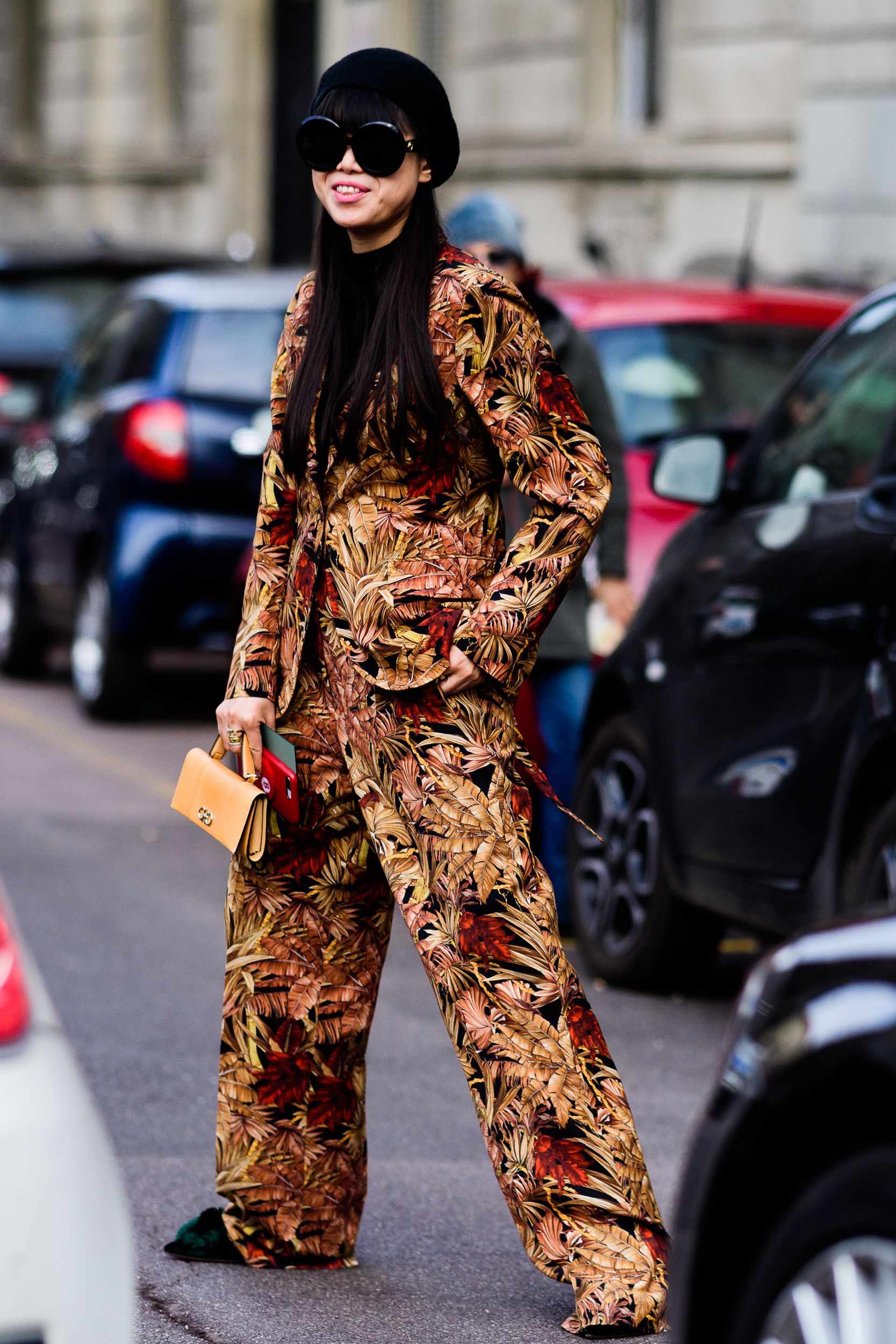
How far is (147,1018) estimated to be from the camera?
603cm

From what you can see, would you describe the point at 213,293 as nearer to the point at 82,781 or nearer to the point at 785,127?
the point at 82,781

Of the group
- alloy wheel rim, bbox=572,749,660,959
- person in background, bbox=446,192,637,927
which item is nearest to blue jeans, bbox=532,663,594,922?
person in background, bbox=446,192,637,927

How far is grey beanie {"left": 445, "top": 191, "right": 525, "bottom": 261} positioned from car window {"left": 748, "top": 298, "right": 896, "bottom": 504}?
0.89 metres

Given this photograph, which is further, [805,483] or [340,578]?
[805,483]

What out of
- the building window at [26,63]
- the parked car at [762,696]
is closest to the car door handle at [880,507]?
the parked car at [762,696]

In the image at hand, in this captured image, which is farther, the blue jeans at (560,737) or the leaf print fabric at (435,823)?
the blue jeans at (560,737)

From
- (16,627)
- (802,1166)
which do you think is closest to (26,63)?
(16,627)

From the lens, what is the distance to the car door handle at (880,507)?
5160mm

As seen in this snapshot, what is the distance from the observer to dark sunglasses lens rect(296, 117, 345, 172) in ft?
12.5

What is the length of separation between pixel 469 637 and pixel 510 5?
17371 mm

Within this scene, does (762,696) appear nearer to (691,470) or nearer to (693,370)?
(691,470)

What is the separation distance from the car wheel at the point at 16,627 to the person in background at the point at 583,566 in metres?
5.86

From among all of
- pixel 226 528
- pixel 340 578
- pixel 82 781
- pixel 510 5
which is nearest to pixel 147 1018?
pixel 340 578

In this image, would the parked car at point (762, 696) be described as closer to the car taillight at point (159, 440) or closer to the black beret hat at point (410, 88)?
the black beret hat at point (410, 88)
